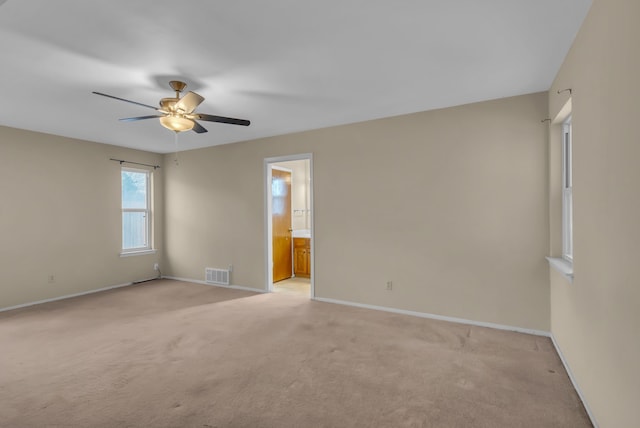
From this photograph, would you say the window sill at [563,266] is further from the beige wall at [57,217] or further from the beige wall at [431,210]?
the beige wall at [57,217]

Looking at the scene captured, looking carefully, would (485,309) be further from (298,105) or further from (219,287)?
(219,287)

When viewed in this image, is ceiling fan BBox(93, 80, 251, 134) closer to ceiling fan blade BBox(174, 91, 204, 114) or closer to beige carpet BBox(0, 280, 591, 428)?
ceiling fan blade BBox(174, 91, 204, 114)

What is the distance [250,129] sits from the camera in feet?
15.9

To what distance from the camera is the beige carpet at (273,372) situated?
212 cm

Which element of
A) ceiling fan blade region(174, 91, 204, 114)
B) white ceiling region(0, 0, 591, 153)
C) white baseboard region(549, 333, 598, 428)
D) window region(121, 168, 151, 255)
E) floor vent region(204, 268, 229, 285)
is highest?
white ceiling region(0, 0, 591, 153)

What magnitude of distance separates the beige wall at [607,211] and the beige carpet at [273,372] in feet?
1.76

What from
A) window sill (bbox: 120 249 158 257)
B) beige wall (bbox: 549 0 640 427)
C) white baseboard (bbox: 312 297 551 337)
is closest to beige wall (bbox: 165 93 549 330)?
white baseboard (bbox: 312 297 551 337)

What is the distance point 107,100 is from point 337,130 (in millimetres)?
2803

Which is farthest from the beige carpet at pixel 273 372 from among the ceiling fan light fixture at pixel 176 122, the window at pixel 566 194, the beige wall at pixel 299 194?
the beige wall at pixel 299 194

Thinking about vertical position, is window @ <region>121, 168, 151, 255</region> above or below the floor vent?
above

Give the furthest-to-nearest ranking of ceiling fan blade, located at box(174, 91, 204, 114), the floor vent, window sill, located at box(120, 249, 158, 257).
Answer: window sill, located at box(120, 249, 158, 257) < the floor vent < ceiling fan blade, located at box(174, 91, 204, 114)

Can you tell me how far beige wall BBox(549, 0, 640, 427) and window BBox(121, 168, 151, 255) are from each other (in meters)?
6.53

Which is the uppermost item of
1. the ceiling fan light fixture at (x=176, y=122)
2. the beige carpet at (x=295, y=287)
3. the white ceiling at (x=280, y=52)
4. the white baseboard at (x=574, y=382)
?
the white ceiling at (x=280, y=52)

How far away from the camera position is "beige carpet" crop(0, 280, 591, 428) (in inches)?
83.7
